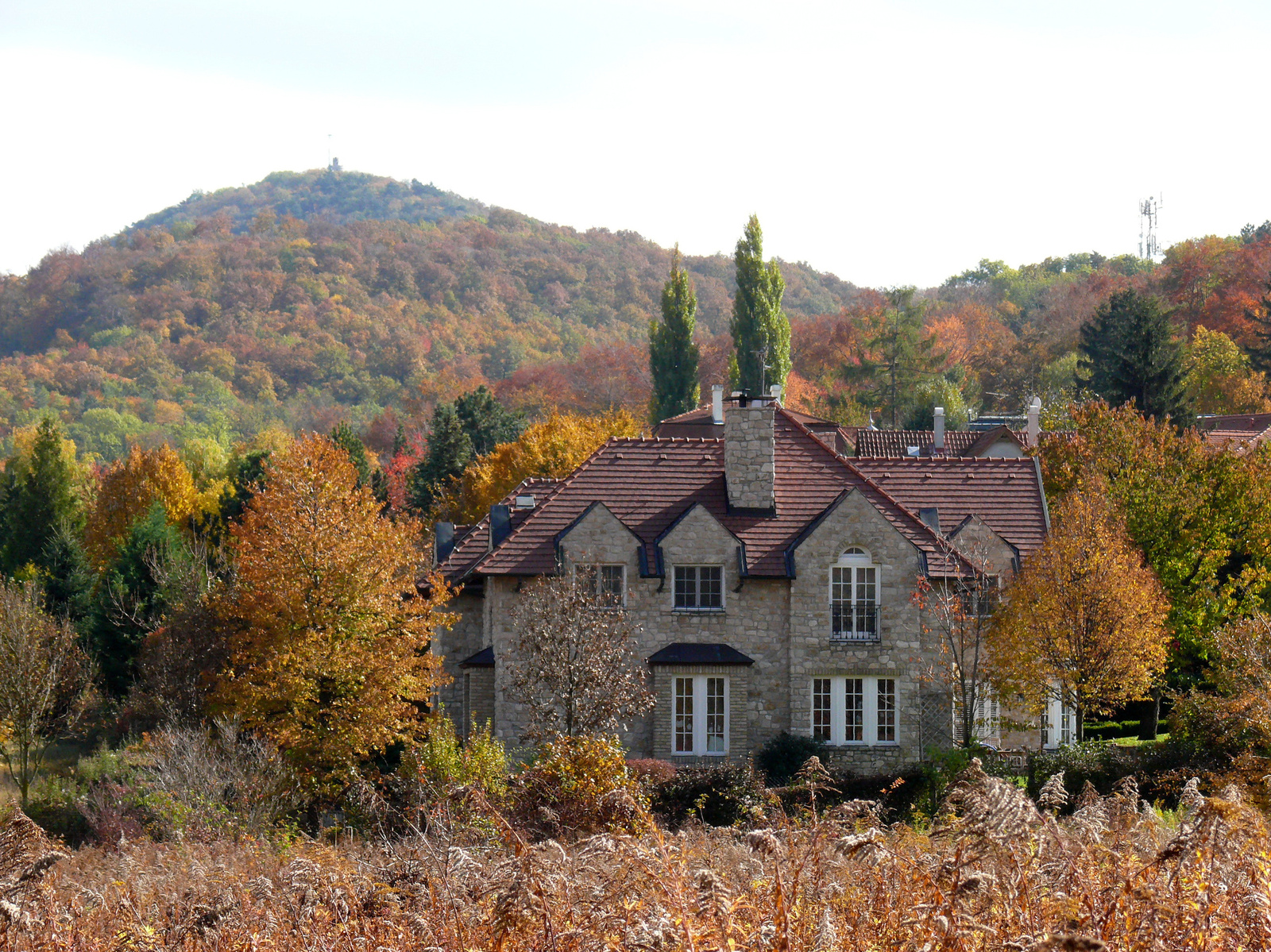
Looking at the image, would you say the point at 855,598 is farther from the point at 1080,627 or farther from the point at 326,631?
the point at 326,631

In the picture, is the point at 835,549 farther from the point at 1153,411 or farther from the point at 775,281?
the point at 775,281

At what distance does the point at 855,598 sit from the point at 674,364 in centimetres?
4696

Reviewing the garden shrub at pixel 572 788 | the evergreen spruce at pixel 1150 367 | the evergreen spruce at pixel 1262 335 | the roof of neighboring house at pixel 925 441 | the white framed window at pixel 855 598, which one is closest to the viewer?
the garden shrub at pixel 572 788

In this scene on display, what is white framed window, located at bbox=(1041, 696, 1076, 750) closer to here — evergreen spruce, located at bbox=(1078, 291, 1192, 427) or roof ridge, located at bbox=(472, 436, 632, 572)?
roof ridge, located at bbox=(472, 436, 632, 572)

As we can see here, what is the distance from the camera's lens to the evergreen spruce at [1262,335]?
62594 millimetres

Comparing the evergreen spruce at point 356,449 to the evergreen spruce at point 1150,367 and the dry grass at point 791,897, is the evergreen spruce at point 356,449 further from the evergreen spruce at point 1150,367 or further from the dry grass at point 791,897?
the dry grass at point 791,897

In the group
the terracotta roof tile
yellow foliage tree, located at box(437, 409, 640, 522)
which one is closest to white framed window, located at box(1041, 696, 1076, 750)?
the terracotta roof tile

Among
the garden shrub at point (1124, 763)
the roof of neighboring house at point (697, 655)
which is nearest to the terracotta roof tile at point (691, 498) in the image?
the roof of neighboring house at point (697, 655)

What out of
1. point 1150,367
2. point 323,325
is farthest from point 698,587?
point 323,325

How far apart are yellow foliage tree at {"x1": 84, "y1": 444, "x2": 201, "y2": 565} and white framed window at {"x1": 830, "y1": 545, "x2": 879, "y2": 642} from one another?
4081cm

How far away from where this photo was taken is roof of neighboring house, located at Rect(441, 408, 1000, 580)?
26469 mm

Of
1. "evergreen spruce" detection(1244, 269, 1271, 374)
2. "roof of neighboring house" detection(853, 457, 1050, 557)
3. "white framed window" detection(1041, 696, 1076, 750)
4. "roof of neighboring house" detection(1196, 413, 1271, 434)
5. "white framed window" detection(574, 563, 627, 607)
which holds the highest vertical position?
"evergreen spruce" detection(1244, 269, 1271, 374)

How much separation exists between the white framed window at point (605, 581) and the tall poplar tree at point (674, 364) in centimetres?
4502

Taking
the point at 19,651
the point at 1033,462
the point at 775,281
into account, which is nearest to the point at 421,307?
the point at 775,281
